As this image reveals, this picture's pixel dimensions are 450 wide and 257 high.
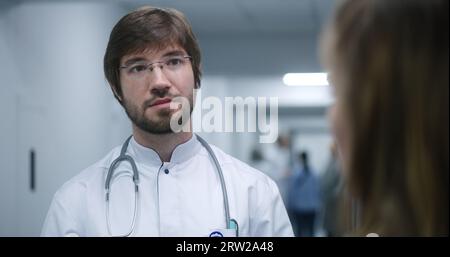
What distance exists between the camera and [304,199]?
99cm

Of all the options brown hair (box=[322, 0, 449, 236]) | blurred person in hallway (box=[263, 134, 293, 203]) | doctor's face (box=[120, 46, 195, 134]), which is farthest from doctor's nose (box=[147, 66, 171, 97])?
brown hair (box=[322, 0, 449, 236])

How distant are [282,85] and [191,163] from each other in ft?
0.62

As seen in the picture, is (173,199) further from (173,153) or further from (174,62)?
(174,62)

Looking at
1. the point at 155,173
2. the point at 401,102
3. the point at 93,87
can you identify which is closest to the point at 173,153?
the point at 155,173

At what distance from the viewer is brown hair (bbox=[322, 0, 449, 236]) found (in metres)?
0.52

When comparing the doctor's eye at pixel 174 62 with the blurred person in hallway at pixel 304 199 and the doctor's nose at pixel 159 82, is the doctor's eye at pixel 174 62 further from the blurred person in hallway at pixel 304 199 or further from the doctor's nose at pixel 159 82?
the blurred person in hallway at pixel 304 199

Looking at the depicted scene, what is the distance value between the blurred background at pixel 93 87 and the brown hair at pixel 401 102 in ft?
1.33

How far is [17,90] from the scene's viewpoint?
3.33 feet

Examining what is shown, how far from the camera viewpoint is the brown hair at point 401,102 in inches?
20.7

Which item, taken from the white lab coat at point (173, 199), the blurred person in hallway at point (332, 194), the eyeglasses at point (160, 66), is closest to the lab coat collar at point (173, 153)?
the white lab coat at point (173, 199)

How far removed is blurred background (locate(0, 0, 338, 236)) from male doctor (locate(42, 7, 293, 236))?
0.02 metres
